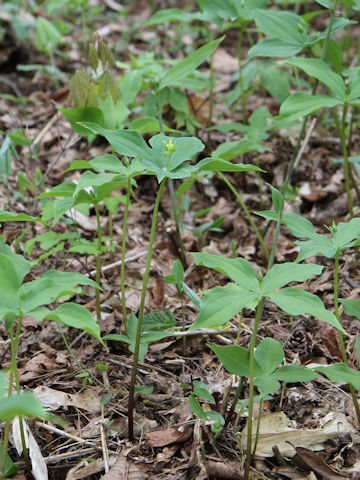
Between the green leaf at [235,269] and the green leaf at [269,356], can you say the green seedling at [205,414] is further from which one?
the green leaf at [235,269]

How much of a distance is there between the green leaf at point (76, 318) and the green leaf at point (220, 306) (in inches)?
9.5

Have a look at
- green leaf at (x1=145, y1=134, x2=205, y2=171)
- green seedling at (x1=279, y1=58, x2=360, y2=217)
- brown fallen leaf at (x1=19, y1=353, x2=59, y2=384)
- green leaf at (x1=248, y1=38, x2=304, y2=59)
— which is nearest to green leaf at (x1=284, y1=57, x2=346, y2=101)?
green seedling at (x1=279, y1=58, x2=360, y2=217)

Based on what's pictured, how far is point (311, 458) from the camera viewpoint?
1.50 meters

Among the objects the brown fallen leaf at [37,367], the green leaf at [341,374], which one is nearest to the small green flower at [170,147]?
the green leaf at [341,374]

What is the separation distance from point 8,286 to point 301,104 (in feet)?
4.15

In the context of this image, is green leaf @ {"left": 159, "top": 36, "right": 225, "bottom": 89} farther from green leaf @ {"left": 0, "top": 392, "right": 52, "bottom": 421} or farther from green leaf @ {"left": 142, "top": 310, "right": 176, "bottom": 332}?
green leaf @ {"left": 0, "top": 392, "right": 52, "bottom": 421}

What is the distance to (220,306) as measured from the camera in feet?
4.13

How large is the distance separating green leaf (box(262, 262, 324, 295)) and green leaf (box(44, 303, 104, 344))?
1.48ft

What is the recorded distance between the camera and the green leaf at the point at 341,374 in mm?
1324

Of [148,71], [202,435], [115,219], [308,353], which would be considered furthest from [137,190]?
[202,435]

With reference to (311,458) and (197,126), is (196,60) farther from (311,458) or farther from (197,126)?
(311,458)

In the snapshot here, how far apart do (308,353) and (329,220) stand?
1076 mm

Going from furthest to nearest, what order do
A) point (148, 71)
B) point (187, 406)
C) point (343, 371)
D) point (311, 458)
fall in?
Answer: point (148, 71)
point (187, 406)
point (311, 458)
point (343, 371)

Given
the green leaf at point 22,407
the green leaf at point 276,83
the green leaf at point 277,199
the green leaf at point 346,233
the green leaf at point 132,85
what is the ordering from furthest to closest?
the green leaf at point 276,83, the green leaf at point 132,85, the green leaf at point 277,199, the green leaf at point 346,233, the green leaf at point 22,407
